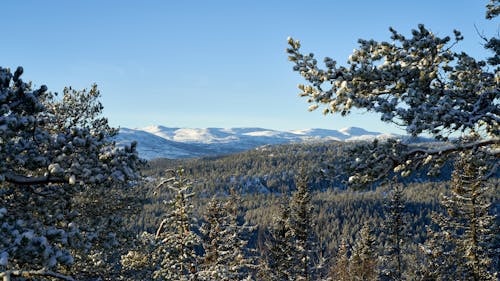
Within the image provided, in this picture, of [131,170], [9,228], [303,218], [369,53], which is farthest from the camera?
[303,218]

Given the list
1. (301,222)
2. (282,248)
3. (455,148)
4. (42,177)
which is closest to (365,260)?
(301,222)

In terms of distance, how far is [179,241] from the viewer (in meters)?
13.7

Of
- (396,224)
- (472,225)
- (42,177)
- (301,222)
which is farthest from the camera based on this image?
(396,224)

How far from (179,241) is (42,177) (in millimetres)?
8617

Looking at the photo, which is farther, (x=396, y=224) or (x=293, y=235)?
(x=396, y=224)

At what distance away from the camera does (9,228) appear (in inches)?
206

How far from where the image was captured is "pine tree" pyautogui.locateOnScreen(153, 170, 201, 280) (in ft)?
Result: 43.9

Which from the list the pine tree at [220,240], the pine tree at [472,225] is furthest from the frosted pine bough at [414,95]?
the pine tree at [472,225]

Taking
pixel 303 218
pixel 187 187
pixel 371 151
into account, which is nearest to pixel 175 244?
pixel 187 187

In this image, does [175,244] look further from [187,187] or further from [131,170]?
[131,170]

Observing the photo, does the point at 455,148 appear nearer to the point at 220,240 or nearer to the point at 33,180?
the point at 33,180

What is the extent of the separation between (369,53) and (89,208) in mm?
9019

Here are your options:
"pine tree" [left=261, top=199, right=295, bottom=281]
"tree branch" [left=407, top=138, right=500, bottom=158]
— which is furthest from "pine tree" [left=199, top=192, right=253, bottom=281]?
"tree branch" [left=407, top=138, right=500, bottom=158]

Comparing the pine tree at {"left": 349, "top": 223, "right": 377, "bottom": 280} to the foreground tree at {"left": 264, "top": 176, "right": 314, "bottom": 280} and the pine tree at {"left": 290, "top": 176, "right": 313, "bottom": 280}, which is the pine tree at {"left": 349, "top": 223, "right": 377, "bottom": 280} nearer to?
the pine tree at {"left": 290, "top": 176, "right": 313, "bottom": 280}
